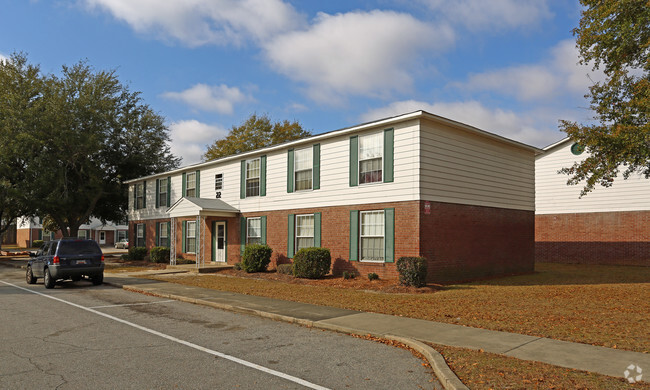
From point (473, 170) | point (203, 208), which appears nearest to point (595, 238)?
point (473, 170)

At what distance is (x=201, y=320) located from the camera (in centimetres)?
1074

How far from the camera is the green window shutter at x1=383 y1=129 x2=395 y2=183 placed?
17562 mm

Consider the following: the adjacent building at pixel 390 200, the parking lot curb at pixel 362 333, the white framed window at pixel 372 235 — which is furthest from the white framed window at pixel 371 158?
the parking lot curb at pixel 362 333

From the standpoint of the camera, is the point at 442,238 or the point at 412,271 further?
the point at 442,238

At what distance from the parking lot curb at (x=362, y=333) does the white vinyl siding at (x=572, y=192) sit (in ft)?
69.5

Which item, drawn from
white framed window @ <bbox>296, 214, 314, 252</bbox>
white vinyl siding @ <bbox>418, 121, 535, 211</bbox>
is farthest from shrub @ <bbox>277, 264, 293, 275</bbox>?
white vinyl siding @ <bbox>418, 121, 535, 211</bbox>

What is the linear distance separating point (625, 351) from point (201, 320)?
8148 mm

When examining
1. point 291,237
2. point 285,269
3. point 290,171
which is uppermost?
point 290,171

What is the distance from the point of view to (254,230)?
942 inches

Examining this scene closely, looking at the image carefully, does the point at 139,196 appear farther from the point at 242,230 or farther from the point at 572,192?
the point at 572,192

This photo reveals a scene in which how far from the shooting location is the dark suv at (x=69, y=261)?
17250 millimetres

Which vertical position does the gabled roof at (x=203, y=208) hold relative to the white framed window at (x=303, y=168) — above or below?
below

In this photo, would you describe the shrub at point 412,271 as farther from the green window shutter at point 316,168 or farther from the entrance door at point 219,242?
the entrance door at point 219,242

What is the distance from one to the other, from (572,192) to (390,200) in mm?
16174
